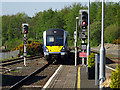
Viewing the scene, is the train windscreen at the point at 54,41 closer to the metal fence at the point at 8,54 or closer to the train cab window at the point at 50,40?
the train cab window at the point at 50,40

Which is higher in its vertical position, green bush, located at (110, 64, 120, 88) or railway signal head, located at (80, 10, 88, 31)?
railway signal head, located at (80, 10, 88, 31)

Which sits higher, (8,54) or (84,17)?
(84,17)

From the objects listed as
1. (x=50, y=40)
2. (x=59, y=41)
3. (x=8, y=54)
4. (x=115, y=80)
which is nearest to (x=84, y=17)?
(x=59, y=41)

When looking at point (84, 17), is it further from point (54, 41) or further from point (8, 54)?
point (8, 54)

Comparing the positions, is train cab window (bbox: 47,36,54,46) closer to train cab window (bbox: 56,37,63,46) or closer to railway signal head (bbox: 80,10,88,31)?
train cab window (bbox: 56,37,63,46)

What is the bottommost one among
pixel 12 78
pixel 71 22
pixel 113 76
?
pixel 12 78

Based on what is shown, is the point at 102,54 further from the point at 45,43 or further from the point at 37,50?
the point at 37,50

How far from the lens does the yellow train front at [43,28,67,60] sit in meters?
24.6

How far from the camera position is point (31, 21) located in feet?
340

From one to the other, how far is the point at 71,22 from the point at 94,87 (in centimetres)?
8090

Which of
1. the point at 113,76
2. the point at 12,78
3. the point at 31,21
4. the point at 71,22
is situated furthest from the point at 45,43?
the point at 31,21

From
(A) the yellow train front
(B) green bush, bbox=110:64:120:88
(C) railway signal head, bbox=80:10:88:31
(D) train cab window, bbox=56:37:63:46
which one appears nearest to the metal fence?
(A) the yellow train front

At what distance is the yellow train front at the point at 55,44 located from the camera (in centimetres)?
2456

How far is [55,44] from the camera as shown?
24.7 metres
